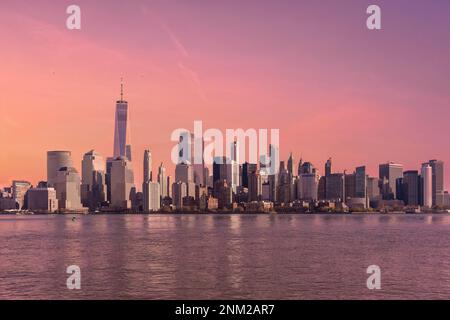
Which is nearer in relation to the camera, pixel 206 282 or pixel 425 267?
pixel 206 282

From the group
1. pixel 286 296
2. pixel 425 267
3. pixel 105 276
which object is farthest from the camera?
pixel 425 267

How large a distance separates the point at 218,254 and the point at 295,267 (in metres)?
21.6

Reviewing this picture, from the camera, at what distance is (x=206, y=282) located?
60156mm
